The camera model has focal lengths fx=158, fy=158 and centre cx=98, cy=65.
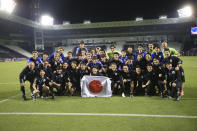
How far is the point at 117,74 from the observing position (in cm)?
550

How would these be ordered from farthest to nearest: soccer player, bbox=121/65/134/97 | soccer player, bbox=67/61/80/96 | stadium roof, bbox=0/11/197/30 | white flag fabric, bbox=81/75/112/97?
stadium roof, bbox=0/11/197/30 → soccer player, bbox=67/61/80/96 → soccer player, bbox=121/65/134/97 → white flag fabric, bbox=81/75/112/97

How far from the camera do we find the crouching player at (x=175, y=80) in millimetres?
4606

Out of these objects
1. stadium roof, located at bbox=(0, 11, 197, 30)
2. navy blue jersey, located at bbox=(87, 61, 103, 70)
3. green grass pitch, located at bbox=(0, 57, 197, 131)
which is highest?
Answer: stadium roof, located at bbox=(0, 11, 197, 30)

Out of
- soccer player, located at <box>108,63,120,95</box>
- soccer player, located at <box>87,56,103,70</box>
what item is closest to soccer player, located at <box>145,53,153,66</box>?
soccer player, located at <box>108,63,120,95</box>

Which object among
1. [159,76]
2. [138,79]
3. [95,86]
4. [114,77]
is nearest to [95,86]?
[95,86]

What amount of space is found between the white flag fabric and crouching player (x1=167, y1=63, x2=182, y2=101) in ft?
6.29

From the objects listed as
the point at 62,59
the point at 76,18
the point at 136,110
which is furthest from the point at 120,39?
the point at 136,110

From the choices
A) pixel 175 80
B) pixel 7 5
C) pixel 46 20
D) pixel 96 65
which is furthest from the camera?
pixel 46 20

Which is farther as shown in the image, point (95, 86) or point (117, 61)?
point (117, 61)

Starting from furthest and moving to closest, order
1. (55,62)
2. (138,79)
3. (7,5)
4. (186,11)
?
(186,11) < (7,5) < (55,62) < (138,79)

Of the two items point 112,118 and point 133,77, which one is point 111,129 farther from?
point 133,77

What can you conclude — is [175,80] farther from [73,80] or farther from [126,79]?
[73,80]

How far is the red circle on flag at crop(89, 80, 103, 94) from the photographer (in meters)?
5.20

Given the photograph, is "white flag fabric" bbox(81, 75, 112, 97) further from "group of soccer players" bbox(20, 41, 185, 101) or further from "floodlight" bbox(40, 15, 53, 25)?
"floodlight" bbox(40, 15, 53, 25)
